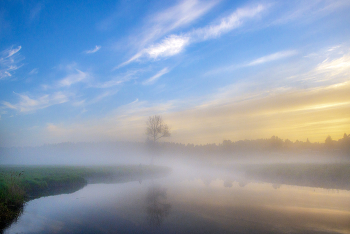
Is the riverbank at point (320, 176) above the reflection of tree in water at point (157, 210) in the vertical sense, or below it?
below

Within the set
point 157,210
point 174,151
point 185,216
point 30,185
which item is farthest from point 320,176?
point 174,151

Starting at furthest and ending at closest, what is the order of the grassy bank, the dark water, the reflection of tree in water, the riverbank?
1. the riverbank
2. the grassy bank
3. the reflection of tree in water
4. the dark water

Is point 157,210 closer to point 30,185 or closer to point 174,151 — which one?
point 30,185

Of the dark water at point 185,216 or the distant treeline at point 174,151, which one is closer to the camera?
the dark water at point 185,216

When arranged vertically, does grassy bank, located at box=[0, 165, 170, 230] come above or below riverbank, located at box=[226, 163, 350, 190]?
above

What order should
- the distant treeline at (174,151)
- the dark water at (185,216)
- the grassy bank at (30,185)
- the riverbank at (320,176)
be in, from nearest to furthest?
the dark water at (185,216)
the grassy bank at (30,185)
the riverbank at (320,176)
the distant treeline at (174,151)

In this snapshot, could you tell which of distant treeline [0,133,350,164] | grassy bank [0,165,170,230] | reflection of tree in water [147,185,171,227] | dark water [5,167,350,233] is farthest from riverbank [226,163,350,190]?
grassy bank [0,165,170,230]

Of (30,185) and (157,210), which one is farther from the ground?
(30,185)

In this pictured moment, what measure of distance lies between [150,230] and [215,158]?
10747 centimetres

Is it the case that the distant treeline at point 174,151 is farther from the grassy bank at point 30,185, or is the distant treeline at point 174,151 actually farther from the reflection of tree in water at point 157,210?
the reflection of tree in water at point 157,210

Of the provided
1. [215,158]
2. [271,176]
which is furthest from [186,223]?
[215,158]

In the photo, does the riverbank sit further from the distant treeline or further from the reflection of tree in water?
the distant treeline

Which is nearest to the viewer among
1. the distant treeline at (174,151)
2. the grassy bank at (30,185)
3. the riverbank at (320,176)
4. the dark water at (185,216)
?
the dark water at (185,216)

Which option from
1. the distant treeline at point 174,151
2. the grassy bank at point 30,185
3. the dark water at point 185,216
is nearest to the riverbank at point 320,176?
the dark water at point 185,216
